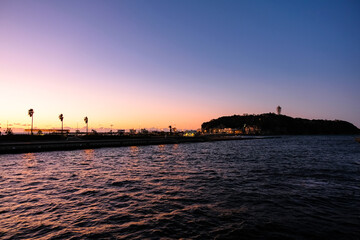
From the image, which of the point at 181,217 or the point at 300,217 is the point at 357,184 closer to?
the point at 300,217

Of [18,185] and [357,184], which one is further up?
[18,185]

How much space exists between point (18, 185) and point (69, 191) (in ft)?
19.8

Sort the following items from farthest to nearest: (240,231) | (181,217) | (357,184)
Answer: (357,184) < (181,217) < (240,231)

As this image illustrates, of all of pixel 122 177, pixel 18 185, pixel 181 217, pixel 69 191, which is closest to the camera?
pixel 181 217

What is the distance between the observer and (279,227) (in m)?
10.4

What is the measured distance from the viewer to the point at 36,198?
14.9 metres

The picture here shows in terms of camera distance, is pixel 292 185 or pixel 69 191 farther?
pixel 292 185

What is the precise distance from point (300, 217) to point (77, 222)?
12.2m

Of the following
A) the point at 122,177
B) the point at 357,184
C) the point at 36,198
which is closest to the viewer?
the point at 36,198

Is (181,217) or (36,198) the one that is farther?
(36,198)

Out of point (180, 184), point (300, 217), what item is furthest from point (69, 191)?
point (300, 217)

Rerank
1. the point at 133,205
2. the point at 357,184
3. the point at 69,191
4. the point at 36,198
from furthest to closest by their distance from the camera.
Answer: the point at 357,184
the point at 69,191
the point at 36,198
the point at 133,205

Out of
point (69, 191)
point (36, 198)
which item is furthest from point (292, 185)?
point (36, 198)

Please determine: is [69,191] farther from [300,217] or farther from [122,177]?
[300,217]
